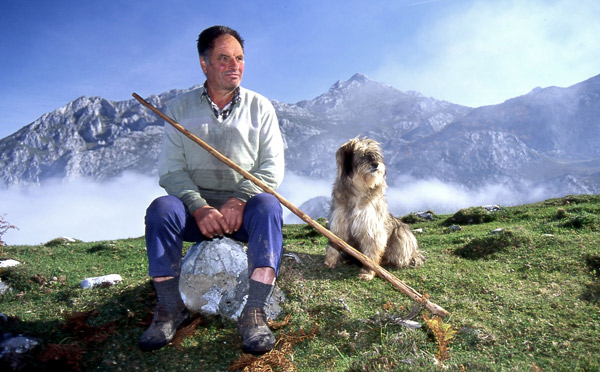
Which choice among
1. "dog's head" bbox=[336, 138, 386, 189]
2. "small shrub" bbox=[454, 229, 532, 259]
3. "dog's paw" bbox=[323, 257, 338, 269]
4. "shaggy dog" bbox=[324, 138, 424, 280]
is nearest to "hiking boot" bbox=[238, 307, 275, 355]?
"shaggy dog" bbox=[324, 138, 424, 280]

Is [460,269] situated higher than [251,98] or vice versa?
[251,98]

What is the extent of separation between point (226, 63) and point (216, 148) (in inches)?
54.7

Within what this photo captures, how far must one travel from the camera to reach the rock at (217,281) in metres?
5.89

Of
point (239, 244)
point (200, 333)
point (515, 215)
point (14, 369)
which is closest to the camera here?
point (14, 369)

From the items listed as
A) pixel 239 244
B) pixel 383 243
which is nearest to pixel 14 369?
pixel 239 244

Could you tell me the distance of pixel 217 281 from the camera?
6.13 metres

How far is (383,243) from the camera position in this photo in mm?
8016

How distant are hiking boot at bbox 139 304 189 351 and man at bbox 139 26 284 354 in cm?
1

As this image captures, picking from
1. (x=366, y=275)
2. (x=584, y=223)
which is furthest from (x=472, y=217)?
(x=366, y=275)

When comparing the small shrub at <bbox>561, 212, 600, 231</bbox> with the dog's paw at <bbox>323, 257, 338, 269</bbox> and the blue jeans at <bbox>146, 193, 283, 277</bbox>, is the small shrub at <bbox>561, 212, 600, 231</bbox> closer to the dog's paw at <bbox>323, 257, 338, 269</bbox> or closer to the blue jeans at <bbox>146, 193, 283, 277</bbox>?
the dog's paw at <bbox>323, 257, 338, 269</bbox>

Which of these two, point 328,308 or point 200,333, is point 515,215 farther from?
point 200,333

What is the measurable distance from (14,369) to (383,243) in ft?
21.9

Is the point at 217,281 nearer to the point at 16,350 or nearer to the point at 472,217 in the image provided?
the point at 16,350

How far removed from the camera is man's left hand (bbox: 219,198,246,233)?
5.12 m
